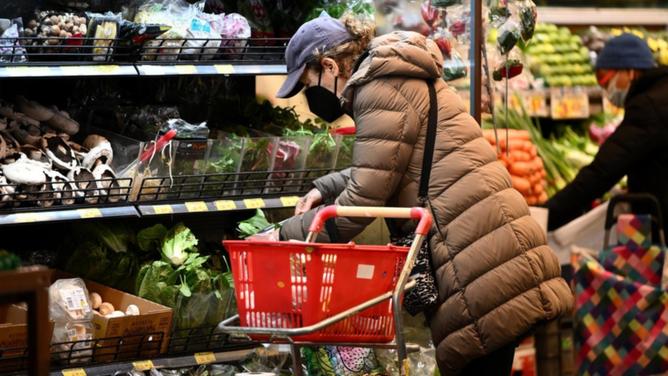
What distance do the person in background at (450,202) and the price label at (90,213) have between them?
29.7 inches

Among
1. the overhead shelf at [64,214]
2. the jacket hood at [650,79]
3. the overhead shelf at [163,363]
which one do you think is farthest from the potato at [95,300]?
the jacket hood at [650,79]

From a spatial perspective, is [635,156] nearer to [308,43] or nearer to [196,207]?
[196,207]

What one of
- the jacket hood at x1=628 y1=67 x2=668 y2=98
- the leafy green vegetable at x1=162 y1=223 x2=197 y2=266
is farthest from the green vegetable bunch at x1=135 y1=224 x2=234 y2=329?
the jacket hood at x1=628 y1=67 x2=668 y2=98

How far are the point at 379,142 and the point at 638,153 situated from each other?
2.92 metres

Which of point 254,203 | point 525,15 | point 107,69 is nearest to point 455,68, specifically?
point 525,15

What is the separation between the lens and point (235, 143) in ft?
14.5

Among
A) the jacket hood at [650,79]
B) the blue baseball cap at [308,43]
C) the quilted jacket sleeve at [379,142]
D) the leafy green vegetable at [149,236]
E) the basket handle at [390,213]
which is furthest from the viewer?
the jacket hood at [650,79]

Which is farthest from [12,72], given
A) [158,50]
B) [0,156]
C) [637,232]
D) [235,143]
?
[637,232]

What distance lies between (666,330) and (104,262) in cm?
257

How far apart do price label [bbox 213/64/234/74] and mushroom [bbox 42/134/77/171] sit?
0.61 m

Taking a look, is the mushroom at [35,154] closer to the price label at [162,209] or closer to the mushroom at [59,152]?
the mushroom at [59,152]

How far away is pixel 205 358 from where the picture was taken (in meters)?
4.32

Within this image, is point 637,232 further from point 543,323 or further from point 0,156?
point 0,156

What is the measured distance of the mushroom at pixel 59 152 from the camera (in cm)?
416
